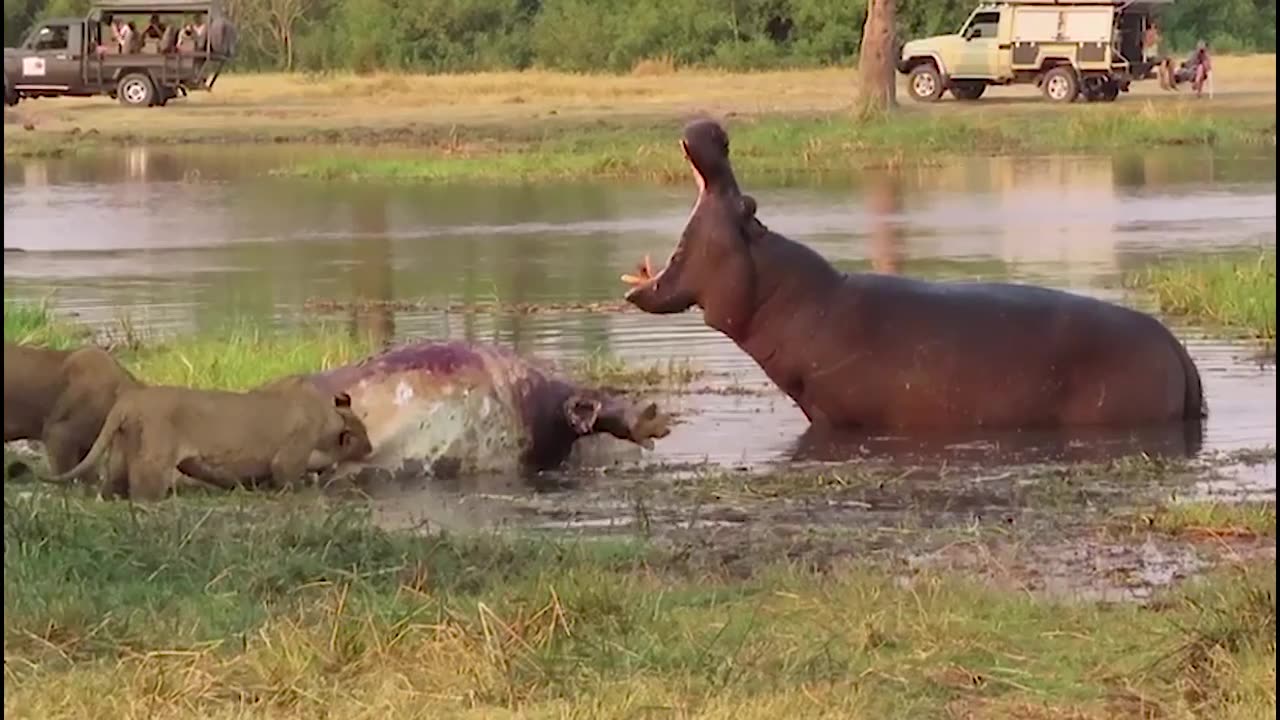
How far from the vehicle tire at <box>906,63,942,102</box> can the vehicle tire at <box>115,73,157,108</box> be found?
11.9 metres

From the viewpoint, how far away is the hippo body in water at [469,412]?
911 centimetres

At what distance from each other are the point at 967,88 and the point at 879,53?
7.33 metres

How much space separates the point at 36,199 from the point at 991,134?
1107 cm

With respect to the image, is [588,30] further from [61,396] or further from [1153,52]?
[61,396]

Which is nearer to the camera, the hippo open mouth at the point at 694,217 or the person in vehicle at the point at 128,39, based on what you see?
the hippo open mouth at the point at 694,217

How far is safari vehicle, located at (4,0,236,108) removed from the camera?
126 feet

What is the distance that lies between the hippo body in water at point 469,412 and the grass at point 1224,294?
417cm

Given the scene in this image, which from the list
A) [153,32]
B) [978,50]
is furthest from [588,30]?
[978,50]

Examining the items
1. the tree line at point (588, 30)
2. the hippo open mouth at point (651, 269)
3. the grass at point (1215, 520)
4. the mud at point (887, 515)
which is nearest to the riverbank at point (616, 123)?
the tree line at point (588, 30)

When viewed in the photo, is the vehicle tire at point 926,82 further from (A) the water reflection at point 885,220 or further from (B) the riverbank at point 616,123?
(A) the water reflection at point 885,220

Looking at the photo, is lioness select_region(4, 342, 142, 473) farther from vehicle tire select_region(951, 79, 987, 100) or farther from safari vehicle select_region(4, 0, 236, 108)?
vehicle tire select_region(951, 79, 987, 100)

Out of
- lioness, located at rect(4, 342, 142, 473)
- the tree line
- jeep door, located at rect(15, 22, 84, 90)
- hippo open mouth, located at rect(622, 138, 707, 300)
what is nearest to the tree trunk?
jeep door, located at rect(15, 22, 84, 90)

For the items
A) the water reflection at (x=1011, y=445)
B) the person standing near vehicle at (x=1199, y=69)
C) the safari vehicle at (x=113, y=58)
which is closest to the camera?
the water reflection at (x=1011, y=445)

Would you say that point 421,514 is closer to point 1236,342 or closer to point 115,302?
point 1236,342
